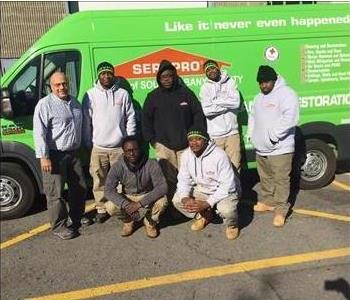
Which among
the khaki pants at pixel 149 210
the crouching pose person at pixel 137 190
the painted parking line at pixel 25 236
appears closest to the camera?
the crouching pose person at pixel 137 190

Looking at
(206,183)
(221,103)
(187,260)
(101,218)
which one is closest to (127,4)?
(221,103)

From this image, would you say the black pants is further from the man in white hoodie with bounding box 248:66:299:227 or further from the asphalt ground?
the man in white hoodie with bounding box 248:66:299:227

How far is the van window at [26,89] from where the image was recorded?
5859 mm

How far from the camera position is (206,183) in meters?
5.38

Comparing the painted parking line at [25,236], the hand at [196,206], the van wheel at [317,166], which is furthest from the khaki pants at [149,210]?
the van wheel at [317,166]

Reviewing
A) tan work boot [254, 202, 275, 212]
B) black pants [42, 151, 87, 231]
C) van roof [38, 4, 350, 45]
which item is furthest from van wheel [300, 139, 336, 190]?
black pants [42, 151, 87, 231]

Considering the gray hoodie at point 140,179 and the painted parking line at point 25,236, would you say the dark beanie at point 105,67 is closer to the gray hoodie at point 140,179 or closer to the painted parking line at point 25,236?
the gray hoodie at point 140,179

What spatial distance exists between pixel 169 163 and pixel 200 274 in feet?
5.42

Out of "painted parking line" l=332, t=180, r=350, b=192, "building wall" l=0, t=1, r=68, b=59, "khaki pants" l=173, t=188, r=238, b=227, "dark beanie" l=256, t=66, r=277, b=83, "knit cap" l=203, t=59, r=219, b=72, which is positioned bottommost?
"painted parking line" l=332, t=180, r=350, b=192

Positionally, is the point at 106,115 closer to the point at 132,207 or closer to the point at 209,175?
the point at 132,207

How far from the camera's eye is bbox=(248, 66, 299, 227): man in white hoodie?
538 centimetres

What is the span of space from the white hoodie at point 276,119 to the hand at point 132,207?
151 centimetres

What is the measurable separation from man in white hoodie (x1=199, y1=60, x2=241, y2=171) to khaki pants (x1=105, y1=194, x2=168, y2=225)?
1.14 metres

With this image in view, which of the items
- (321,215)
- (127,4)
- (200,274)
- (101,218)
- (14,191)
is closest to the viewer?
(200,274)
